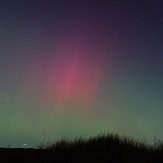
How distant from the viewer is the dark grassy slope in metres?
17.5

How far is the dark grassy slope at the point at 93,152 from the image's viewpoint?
688 inches

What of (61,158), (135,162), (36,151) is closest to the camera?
(135,162)

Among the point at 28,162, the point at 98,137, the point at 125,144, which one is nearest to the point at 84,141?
the point at 98,137

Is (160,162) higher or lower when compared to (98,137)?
lower

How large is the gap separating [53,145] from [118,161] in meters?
3.63

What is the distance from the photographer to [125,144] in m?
19.2

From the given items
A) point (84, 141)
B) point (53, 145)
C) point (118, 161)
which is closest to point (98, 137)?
point (84, 141)

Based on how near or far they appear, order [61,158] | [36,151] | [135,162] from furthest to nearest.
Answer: [36,151], [61,158], [135,162]

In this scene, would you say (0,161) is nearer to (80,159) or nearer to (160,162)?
(80,159)

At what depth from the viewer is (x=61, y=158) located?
721 inches

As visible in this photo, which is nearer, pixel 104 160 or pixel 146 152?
pixel 104 160

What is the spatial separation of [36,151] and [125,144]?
11.5ft

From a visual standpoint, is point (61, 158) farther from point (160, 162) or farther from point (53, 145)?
point (160, 162)

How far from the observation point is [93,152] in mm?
18078
